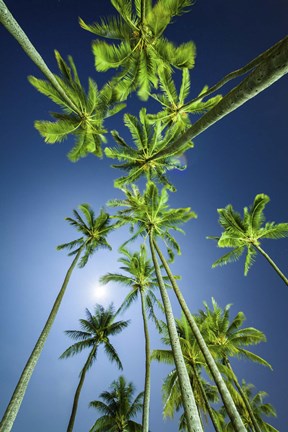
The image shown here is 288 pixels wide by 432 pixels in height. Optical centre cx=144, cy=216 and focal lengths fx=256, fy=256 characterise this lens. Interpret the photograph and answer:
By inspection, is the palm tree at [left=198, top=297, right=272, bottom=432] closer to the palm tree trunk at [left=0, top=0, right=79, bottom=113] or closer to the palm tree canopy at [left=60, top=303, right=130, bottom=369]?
the palm tree canopy at [left=60, top=303, right=130, bottom=369]

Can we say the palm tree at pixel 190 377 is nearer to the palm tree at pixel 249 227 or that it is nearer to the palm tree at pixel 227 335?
the palm tree at pixel 227 335

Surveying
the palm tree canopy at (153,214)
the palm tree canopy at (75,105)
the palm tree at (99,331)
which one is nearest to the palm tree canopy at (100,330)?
the palm tree at (99,331)

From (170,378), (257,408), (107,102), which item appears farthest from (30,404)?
(107,102)

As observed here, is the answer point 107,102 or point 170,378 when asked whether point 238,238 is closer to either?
point 170,378

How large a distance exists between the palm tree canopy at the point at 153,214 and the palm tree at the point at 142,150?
4.04 ft

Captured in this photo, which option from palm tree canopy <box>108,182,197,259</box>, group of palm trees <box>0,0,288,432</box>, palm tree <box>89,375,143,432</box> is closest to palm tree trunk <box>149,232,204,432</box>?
group of palm trees <box>0,0,288,432</box>

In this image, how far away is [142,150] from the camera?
14.9 meters

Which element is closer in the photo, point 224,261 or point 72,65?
point 72,65

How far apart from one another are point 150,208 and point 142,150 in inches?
135

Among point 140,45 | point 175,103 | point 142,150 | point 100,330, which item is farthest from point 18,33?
point 100,330

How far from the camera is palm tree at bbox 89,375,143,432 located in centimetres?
2089

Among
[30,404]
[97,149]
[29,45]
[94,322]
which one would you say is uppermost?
[30,404]

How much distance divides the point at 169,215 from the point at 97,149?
5.83 m

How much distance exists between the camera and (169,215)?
15859 millimetres
